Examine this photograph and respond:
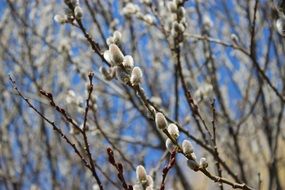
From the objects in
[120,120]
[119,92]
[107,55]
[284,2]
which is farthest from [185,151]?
[120,120]

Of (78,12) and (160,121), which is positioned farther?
(78,12)

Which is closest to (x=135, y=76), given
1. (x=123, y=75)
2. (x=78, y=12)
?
(x=123, y=75)

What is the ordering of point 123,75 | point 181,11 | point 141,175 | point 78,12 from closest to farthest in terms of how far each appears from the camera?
point 141,175
point 123,75
point 78,12
point 181,11

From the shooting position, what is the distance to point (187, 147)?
139cm

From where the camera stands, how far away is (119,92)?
3248 millimetres

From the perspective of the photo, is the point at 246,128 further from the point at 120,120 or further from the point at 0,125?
the point at 0,125

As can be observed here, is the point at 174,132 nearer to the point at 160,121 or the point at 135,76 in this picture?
the point at 160,121

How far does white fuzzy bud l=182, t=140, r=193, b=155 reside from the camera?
4.55 feet

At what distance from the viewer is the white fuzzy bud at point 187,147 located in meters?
1.39

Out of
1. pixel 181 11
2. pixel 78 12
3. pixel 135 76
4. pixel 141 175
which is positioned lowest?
pixel 141 175

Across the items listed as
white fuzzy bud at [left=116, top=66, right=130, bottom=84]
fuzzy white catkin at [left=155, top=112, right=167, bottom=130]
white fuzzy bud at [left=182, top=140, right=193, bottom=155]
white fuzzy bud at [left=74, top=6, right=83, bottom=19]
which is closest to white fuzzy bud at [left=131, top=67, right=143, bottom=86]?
white fuzzy bud at [left=116, top=66, right=130, bottom=84]

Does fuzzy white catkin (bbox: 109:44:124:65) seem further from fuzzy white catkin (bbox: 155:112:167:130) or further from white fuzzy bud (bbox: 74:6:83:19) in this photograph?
white fuzzy bud (bbox: 74:6:83:19)

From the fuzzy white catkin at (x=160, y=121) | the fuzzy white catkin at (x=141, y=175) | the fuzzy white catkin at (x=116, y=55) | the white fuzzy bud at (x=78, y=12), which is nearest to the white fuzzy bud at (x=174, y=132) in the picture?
the fuzzy white catkin at (x=160, y=121)

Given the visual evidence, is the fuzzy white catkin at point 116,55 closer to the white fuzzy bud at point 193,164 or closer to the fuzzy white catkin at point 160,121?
the fuzzy white catkin at point 160,121
